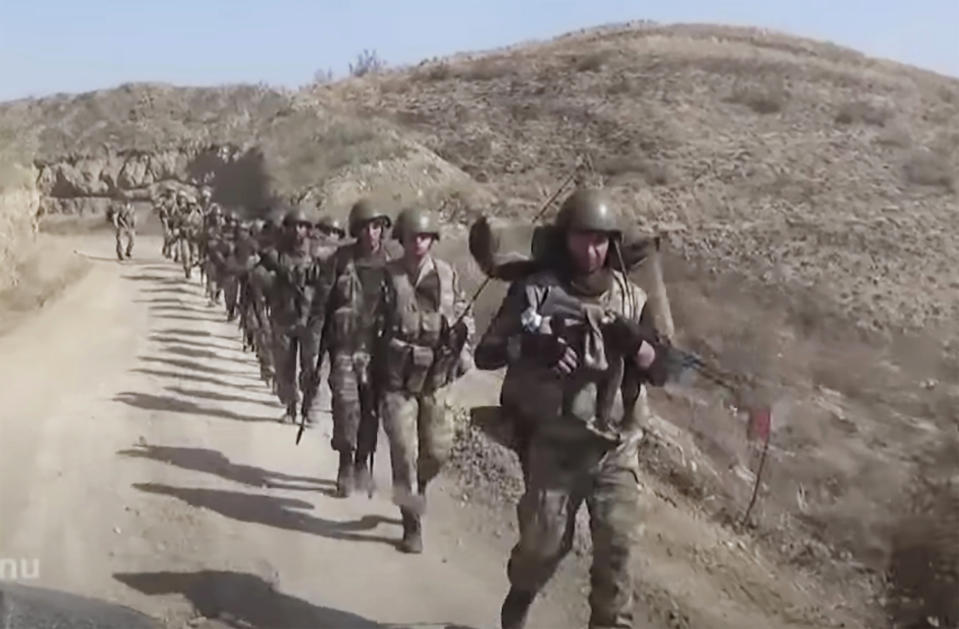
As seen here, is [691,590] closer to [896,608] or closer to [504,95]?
[896,608]

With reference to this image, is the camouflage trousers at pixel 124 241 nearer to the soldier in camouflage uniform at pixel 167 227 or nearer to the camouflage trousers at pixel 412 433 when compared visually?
the soldier in camouflage uniform at pixel 167 227

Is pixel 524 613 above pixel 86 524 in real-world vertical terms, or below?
above

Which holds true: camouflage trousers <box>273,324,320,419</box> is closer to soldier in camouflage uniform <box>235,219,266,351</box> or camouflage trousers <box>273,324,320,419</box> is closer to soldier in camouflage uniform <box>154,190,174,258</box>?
soldier in camouflage uniform <box>235,219,266,351</box>

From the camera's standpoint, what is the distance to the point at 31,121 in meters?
47.6

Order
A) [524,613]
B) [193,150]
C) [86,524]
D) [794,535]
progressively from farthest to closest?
[193,150] → [794,535] → [86,524] → [524,613]

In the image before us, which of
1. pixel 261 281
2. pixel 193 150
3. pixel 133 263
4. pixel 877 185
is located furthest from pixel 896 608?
pixel 193 150

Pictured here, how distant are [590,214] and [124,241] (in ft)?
109

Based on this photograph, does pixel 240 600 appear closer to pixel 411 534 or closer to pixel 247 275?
pixel 411 534

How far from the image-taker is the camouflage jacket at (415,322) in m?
8.16

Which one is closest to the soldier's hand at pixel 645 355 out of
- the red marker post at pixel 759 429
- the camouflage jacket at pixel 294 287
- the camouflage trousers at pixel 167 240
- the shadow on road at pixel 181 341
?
the red marker post at pixel 759 429

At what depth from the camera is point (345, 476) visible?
9695 millimetres

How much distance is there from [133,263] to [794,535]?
2550 cm

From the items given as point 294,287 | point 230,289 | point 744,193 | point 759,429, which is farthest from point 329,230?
point 744,193

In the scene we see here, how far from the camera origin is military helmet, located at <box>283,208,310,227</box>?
1280 cm
